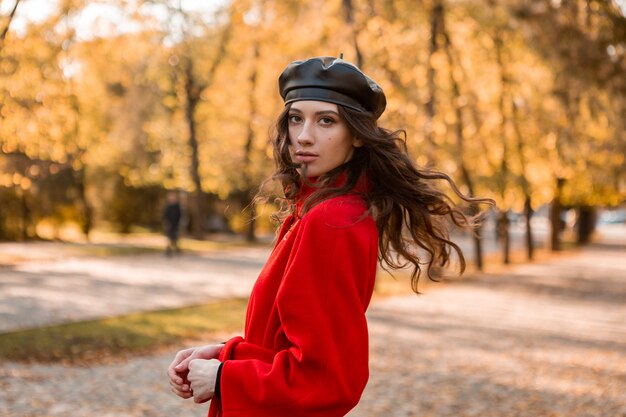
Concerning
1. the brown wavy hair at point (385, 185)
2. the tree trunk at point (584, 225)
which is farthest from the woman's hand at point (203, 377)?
the tree trunk at point (584, 225)

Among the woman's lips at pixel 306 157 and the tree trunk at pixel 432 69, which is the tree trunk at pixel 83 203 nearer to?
the tree trunk at pixel 432 69

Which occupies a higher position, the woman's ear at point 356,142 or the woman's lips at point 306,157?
the woman's ear at point 356,142

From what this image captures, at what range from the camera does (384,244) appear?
2.53m

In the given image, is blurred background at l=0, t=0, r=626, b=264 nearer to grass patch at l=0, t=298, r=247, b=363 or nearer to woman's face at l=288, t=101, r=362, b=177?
woman's face at l=288, t=101, r=362, b=177

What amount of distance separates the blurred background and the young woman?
2.91 ft

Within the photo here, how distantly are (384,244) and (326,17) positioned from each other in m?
13.9

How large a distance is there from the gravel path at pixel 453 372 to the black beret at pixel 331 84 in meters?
4.96

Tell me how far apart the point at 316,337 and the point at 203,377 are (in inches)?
14.2

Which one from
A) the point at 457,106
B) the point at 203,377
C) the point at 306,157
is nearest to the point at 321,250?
the point at 306,157

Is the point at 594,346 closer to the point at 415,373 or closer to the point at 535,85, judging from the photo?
the point at 415,373

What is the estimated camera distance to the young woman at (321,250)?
2006mm

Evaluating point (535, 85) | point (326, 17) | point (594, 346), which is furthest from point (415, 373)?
point (535, 85)

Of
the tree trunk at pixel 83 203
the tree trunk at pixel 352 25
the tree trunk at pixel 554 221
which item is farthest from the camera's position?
the tree trunk at pixel 83 203

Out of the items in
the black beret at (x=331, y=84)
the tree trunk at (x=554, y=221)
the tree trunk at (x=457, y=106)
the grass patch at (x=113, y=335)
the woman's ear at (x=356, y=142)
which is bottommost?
the grass patch at (x=113, y=335)
